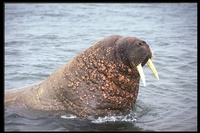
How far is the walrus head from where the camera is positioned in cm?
548

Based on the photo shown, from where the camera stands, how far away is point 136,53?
5.52 m

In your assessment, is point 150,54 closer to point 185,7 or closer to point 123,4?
point 185,7

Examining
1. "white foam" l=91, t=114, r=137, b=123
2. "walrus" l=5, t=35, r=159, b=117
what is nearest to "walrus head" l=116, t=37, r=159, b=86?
"walrus" l=5, t=35, r=159, b=117

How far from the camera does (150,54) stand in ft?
18.0

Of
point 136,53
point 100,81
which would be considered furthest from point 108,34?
point 136,53

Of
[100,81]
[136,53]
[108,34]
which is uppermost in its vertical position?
[108,34]

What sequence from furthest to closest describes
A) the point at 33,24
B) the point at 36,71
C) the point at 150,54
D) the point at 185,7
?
1. the point at 185,7
2. the point at 33,24
3. the point at 36,71
4. the point at 150,54

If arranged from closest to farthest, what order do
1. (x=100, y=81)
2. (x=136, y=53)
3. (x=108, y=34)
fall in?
1. (x=136, y=53)
2. (x=100, y=81)
3. (x=108, y=34)

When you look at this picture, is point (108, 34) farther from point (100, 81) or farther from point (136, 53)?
point (136, 53)

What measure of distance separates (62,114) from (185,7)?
878 inches

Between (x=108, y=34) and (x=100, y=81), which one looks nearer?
(x=100, y=81)

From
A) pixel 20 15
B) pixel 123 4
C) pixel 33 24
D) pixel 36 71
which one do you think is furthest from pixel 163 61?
pixel 123 4

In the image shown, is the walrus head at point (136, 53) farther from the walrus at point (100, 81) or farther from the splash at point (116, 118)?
the splash at point (116, 118)

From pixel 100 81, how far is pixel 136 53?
0.82 meters
